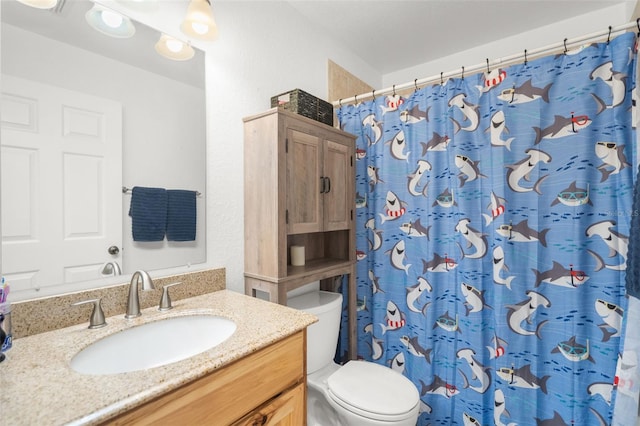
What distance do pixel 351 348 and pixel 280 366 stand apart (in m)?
1.03

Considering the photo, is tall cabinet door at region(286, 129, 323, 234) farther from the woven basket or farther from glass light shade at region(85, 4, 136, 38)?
glass light shade at region(85, 4, 136, 38)

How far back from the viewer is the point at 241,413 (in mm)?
766

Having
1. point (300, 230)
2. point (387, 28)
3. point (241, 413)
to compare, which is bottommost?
point (241, 413)

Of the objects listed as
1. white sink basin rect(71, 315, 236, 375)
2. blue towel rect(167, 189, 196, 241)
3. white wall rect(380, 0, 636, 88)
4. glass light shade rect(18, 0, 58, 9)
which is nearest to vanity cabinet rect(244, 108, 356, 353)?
blue towel rect(167, 189, 196, 241)

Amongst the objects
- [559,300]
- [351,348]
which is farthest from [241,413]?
[559,300]

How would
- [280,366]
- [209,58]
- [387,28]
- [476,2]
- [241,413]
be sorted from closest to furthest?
1. [241,413]
2. [280,366]
3. [209,58]
4. [476,2]
5. [387,28]

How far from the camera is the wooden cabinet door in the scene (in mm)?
802

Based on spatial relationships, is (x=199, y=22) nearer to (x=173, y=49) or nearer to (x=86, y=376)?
(x=173, y=49)

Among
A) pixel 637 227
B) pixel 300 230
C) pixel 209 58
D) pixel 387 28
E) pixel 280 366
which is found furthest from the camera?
pixel 387 28

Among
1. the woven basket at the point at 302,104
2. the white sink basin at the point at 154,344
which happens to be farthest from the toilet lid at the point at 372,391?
the woven basket at the point at 302,104

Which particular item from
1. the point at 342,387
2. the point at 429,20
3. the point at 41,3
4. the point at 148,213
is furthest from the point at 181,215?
the point at 429,20

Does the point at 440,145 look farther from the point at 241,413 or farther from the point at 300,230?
the point at 241,413

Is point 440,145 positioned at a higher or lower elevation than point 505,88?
lower

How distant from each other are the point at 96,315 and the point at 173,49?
1.02 meters
